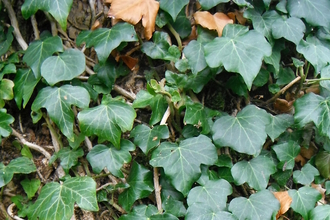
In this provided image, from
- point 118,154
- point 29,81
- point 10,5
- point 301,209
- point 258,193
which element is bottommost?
point 301,209

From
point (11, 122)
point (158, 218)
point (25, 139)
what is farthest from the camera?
point (25, 139)

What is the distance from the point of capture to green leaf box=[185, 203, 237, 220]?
40.5 inches

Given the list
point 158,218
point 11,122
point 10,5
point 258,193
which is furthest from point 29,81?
point 258,193

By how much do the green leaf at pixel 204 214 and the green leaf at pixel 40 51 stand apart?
70 centimetres

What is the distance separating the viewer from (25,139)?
1.31 metres

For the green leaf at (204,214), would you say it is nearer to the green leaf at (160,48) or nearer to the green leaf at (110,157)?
the green leaf at (110,157)

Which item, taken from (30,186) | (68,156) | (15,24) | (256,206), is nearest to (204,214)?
(256,206)

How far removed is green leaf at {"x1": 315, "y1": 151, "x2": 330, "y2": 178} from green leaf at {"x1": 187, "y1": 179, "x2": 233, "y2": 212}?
0.41 metres

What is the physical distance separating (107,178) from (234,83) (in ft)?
1.93

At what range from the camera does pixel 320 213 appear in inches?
44.9

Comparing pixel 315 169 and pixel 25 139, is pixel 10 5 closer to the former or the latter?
pixel 25 139

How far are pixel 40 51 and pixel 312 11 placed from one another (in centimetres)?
104

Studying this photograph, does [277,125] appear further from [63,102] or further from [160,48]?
[63,102]

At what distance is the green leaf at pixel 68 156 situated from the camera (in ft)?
3.92
